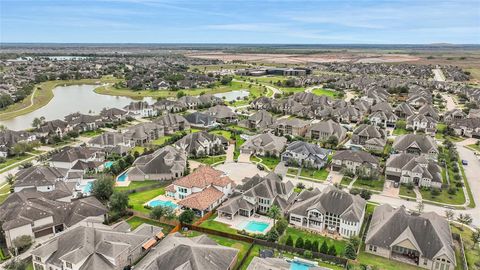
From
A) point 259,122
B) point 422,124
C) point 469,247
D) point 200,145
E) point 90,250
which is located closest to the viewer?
point 90,250

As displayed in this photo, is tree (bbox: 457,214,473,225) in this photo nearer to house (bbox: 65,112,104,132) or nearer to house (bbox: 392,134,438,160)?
house (bbox: 392,134,438,160)

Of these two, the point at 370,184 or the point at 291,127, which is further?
the point at 291,127

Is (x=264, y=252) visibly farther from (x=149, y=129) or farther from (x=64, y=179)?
(x=149, y=129)

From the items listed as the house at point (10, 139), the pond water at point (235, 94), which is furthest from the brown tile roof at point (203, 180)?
the pond water at point (235, 94)

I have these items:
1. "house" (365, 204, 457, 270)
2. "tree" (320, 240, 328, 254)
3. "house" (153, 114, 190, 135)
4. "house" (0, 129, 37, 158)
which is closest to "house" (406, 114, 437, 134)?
"house" (365, 204, 457, 270)

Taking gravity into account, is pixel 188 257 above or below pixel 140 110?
below

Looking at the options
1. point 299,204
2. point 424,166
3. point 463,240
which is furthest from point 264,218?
point 424,166

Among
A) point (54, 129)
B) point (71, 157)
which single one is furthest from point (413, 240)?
point (54, 129)

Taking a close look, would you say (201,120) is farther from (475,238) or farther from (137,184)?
(475,238)
